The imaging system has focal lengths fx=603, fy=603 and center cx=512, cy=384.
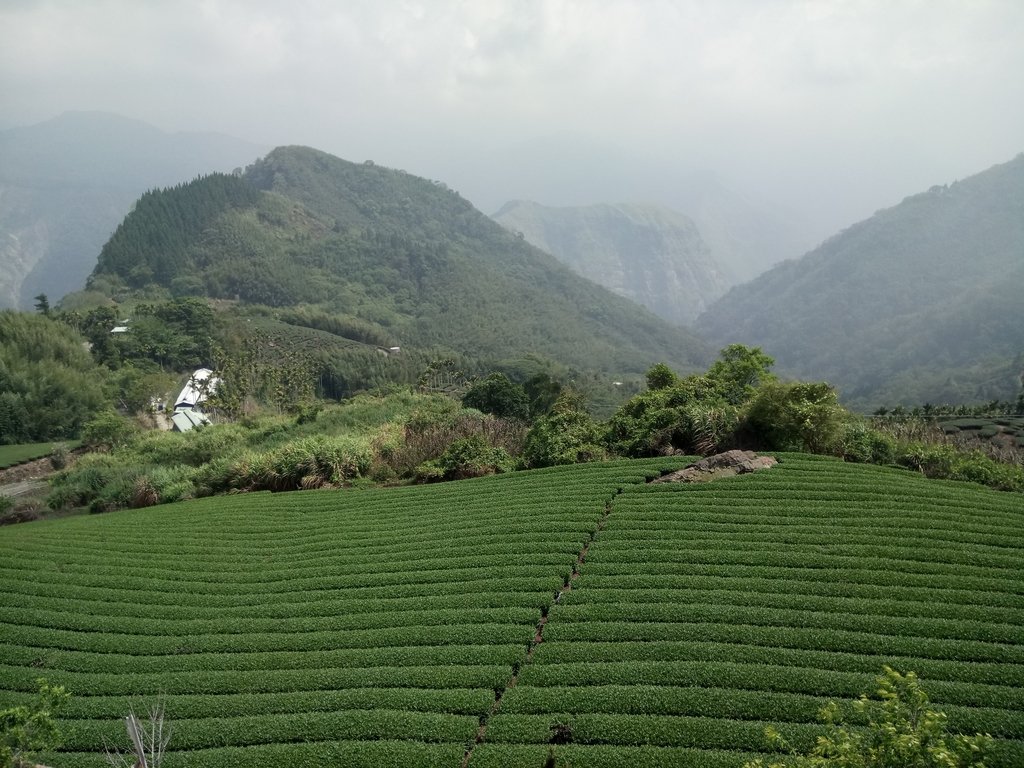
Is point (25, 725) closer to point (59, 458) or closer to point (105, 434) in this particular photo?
point (105, 434)

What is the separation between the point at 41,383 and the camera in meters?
63.3

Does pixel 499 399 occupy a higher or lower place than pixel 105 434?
higher

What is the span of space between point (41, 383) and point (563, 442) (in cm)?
6423

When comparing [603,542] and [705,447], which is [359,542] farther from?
[705,447]

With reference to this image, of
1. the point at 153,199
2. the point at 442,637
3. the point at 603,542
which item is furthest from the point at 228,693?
the point at 153,199

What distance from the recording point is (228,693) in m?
11.9

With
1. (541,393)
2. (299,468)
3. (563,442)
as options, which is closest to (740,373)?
(563,442)

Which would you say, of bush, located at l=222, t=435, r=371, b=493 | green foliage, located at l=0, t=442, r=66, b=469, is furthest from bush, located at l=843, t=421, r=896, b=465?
green foliage, located at l=0, t=442, r=66, b=469

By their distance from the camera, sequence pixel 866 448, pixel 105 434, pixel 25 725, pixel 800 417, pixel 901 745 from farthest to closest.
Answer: pixel 105 434 < pixel 866 448 < pixel 800 417 < pixel 25 725 < pixel 901 745

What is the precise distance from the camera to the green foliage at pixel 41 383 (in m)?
60.3

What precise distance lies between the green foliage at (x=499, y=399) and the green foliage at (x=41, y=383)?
4390cm

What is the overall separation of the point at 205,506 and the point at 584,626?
1860 centimetres

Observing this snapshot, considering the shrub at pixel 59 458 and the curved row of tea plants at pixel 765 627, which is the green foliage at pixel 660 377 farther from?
the shrub at pixel 59 458

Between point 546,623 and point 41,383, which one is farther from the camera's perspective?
point 41,383
